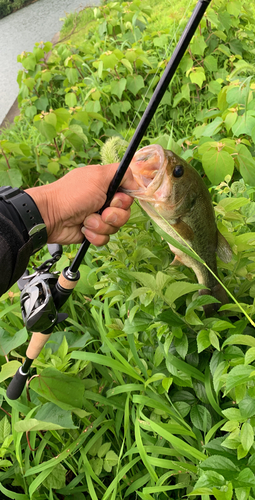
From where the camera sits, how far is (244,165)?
228 centimetres

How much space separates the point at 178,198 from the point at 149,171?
0.15 metres

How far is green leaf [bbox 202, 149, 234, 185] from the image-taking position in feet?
7.23

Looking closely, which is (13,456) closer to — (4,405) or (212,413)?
(4,405)

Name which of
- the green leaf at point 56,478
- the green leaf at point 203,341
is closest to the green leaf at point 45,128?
the green leaf at point 203,341

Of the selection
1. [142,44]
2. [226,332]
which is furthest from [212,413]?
[142,44]

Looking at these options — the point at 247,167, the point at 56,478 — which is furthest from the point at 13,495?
the point at 247,167

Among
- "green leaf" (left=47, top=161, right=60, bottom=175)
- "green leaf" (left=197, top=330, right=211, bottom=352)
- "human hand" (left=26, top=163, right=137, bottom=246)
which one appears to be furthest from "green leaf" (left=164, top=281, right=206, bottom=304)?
"green leaf" (left=47, top=161, right=60, bottom=175)

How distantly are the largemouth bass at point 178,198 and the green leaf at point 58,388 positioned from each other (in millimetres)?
725

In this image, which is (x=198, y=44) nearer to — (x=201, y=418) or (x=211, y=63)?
(x=211, y=63)

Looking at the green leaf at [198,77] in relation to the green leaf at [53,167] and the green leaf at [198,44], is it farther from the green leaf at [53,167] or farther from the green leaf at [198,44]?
the green leaf at [53,167]

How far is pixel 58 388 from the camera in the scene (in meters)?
1.53

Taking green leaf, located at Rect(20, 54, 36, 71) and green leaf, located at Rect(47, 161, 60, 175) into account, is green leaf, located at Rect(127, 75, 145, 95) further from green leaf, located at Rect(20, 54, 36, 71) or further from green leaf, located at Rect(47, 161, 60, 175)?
green leaf, located at Rect(20, 54, 36, 71)

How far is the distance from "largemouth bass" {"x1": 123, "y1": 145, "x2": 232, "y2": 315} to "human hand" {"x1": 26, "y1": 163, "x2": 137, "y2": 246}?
0.07 meters

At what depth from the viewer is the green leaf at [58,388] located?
1509 mm
